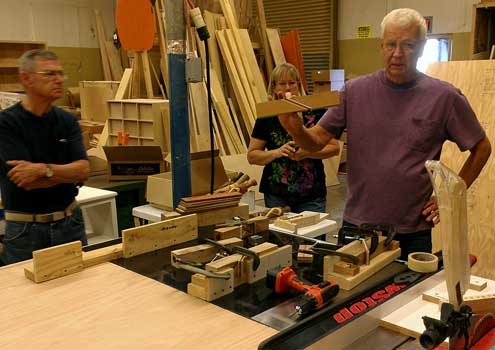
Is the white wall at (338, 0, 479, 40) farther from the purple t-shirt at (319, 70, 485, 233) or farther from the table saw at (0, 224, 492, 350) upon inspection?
the table saw at (0, 224, 492, 350)

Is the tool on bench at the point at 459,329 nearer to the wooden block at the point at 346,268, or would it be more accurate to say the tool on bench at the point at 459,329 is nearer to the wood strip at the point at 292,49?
the wooden block at the point at 346,268

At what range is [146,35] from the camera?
92.9 inches

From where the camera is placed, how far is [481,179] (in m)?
3.00

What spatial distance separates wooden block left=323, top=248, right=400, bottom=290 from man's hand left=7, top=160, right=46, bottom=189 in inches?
51.5

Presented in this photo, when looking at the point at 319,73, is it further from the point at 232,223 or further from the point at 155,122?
the point at 232,223

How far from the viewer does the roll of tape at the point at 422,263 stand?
141 cm

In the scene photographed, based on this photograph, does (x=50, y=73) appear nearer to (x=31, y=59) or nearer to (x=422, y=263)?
(x=31, y=59)

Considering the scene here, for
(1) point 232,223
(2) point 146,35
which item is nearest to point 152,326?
(1) point 232,223

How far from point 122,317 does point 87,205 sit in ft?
6.60

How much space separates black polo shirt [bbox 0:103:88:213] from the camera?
2.12 metres

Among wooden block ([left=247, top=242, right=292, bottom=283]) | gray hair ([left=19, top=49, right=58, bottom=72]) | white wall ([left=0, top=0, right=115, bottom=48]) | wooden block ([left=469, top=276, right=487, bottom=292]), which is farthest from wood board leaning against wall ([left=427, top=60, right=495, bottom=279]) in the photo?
white wall ([left=0, top=0, right=115, bottom=48])

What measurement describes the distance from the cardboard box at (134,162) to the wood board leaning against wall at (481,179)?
2.01 metres

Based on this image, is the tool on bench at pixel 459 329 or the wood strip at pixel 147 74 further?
the wood strip at pixel 147 74

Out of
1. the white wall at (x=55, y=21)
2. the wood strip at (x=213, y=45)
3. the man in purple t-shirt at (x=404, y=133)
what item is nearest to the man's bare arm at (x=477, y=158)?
the man in purple t-shirt at (x=404, y=133)
